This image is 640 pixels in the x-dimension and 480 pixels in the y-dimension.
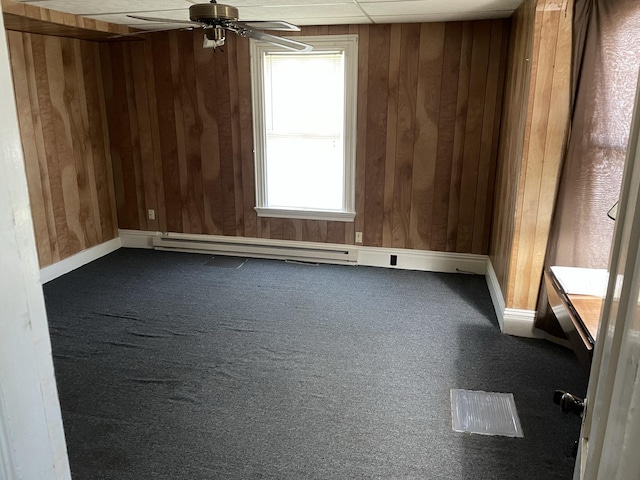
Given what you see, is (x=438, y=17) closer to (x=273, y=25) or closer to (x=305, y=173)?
(x=305, y=173)

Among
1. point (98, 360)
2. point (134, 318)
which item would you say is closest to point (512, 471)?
point (98, 360)

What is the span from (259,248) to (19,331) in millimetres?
4253

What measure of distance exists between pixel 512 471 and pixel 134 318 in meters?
2.64

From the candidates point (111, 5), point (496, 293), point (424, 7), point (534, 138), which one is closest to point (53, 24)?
point (111, 5)

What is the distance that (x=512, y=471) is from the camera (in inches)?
83.4

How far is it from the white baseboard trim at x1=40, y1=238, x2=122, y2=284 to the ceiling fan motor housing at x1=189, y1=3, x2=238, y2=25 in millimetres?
2906

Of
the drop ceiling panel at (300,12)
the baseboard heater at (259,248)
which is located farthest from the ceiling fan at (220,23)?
the baseboard heater at (259,248)

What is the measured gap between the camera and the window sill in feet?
15.4

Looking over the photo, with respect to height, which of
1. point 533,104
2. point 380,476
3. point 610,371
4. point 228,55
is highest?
point 228,55

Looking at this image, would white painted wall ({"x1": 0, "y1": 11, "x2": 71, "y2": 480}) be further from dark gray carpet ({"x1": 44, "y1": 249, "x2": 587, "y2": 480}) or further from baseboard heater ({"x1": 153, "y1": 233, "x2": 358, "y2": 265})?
baseboard heater ({"x1": 153, "y1": 233, "x2": 358, "y2": 265})

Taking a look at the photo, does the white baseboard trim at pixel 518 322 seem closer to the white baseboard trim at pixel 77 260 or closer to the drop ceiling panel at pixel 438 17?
the drop ceiling panel at pixel 438 17

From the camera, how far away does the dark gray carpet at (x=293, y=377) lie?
2.20 meters

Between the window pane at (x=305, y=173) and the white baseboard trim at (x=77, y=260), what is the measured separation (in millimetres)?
1739

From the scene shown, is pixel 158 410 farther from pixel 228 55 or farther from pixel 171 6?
pixel 228 55
